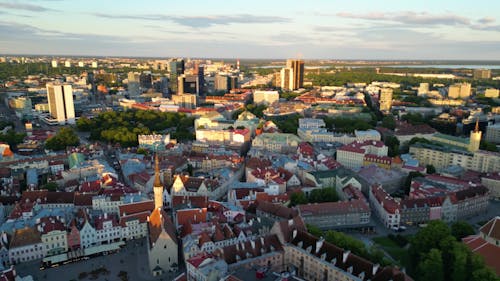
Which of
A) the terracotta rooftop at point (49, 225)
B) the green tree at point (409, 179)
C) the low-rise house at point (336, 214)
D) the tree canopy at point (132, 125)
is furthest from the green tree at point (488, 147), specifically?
the terracotta rooftop at point (49, 225)

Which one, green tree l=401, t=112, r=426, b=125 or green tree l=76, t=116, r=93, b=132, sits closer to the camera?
green tree l=76, t=116, r=93, b=132

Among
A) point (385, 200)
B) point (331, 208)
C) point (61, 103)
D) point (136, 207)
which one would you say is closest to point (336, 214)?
point (331, 208)

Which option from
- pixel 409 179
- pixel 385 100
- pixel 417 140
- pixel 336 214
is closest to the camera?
pixel 336 214

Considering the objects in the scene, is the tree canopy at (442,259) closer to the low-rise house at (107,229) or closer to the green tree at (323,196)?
the green tree at (323,196)

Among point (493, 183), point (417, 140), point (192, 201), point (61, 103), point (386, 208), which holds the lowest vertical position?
point (493, 183)

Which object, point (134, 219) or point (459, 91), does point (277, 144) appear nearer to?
point (134, 219)

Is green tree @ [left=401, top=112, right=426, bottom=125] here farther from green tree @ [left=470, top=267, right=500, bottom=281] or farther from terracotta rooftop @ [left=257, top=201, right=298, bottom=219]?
green tree @ [left=470, top=267, right=500, bottom=281]

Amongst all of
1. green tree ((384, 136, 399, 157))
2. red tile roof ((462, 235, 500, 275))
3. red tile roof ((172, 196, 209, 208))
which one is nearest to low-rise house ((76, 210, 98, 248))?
red tile roof ((172, 196, 209, 208))
